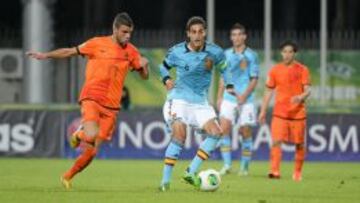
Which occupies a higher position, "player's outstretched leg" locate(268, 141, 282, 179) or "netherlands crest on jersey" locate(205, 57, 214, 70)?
"netherlands crest on jersey" locate(205, 57, 214, 70)

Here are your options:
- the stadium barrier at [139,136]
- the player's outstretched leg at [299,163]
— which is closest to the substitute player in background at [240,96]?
the player's outstretched leg at [299,163]

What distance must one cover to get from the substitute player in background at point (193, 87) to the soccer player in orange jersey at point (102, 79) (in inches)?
19.6

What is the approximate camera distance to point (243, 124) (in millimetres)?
22203

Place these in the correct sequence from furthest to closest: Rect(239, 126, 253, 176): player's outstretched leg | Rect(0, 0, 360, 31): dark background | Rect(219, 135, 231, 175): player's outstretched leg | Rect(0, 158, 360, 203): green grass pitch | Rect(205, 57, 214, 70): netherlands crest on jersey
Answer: Rect(0, 0, 360, 31): dark background → Rect(219, 135, 231, 175): player's outstretched leg → Rect(239, 126, 253, 176): player's outstretched leg → Rect(205, 57, 214, 70): netherlands crest on jersey → Rect(0, 158, 360, 203): green grass pitch

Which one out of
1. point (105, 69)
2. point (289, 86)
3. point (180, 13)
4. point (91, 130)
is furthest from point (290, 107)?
point (180, 13)

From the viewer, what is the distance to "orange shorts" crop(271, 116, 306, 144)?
20266mm

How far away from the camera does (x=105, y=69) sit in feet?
55.7

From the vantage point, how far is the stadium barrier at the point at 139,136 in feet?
91.2

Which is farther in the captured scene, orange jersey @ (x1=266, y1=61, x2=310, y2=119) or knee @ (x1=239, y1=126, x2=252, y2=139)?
knee @ (x1=239, y1=126, x2=252, y2=139)

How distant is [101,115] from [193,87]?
1.32 metres

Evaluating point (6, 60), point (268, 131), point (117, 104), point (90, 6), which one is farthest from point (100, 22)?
point (117, 104)

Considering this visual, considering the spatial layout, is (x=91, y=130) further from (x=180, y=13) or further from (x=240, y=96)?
(x=180, y=13)

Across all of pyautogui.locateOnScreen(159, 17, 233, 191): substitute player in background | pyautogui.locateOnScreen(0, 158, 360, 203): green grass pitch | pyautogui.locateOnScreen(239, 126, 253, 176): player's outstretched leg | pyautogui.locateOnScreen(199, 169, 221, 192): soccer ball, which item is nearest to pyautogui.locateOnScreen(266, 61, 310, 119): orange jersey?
pyautogui.locateOnScreen(0, 158, 360, 203): green grass pitch

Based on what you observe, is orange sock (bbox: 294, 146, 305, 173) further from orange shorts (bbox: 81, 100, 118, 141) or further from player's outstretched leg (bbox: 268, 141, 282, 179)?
orange shorts (bbox: 81, 100, 118, 141)
